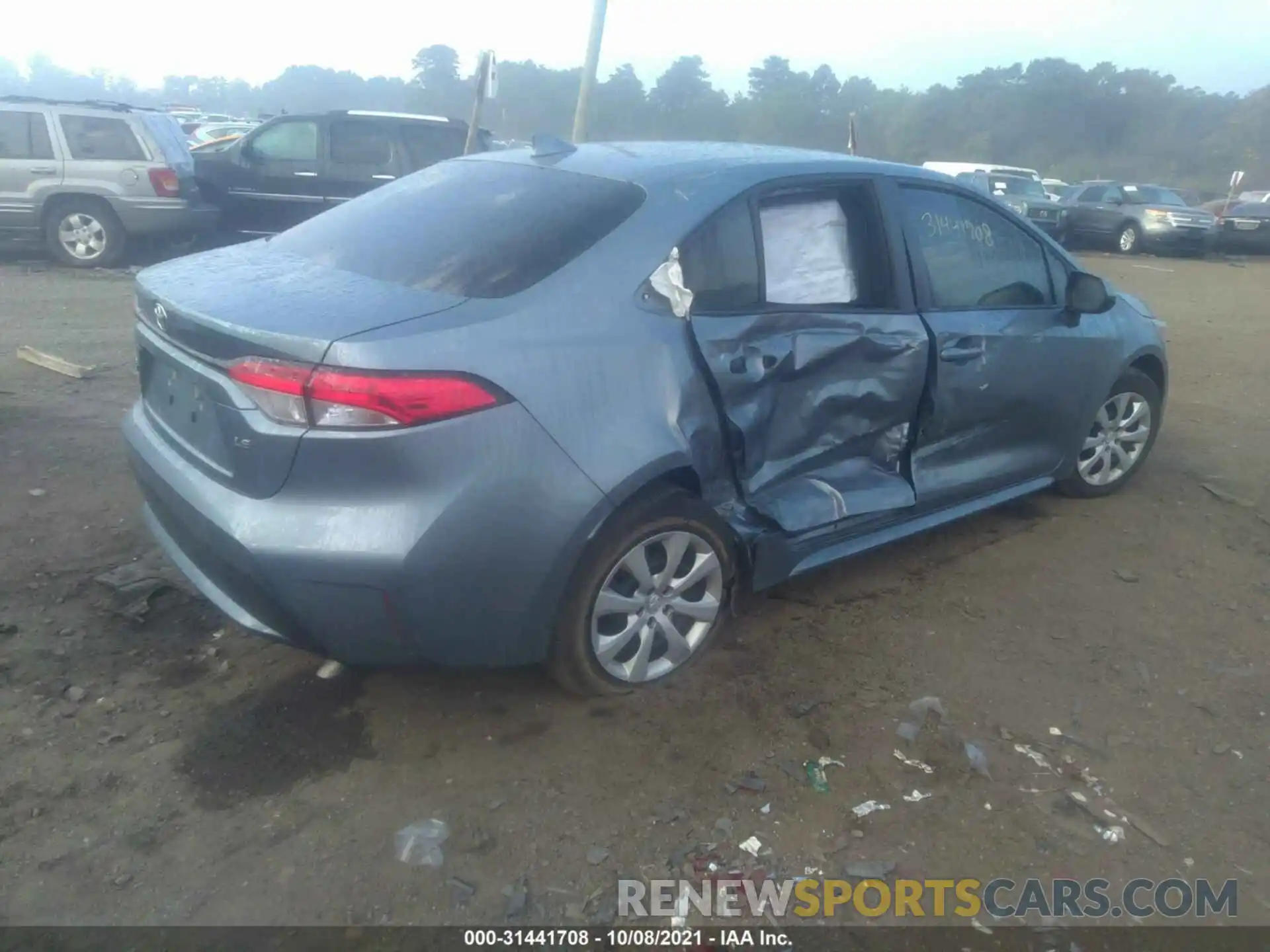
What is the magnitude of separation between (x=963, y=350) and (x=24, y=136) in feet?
34.2

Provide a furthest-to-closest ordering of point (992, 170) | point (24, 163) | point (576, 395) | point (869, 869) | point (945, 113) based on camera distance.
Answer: point (945, 113) < point (992, 170) < point (24, 163) < point (576, 395) < point (869, 869)

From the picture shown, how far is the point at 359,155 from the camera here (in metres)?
11.9

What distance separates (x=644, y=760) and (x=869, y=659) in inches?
40.0

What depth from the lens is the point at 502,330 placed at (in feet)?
9.36

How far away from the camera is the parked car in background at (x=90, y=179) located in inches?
422

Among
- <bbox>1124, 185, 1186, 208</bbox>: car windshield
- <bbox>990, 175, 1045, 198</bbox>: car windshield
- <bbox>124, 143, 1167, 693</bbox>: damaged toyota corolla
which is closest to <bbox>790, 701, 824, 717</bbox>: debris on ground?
<bbox>124, 143, 1167, 693</bbox>: damaged toyota corolla

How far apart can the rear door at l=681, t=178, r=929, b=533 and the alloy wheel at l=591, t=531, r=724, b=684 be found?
325 mm

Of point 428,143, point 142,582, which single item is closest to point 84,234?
point 428,143

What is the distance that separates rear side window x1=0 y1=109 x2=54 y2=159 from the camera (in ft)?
35.0

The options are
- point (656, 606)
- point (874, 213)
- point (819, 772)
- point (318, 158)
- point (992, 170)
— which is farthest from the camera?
point (992, 170)

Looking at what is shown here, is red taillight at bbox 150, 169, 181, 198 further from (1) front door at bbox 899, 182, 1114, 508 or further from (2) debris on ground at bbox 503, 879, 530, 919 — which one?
(2) debris on ground at bbox 503, 879, 530, 919

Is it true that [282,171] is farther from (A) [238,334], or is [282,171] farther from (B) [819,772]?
(B) [819,772]

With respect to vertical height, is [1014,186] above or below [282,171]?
above

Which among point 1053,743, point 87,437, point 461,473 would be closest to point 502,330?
point 461,473
